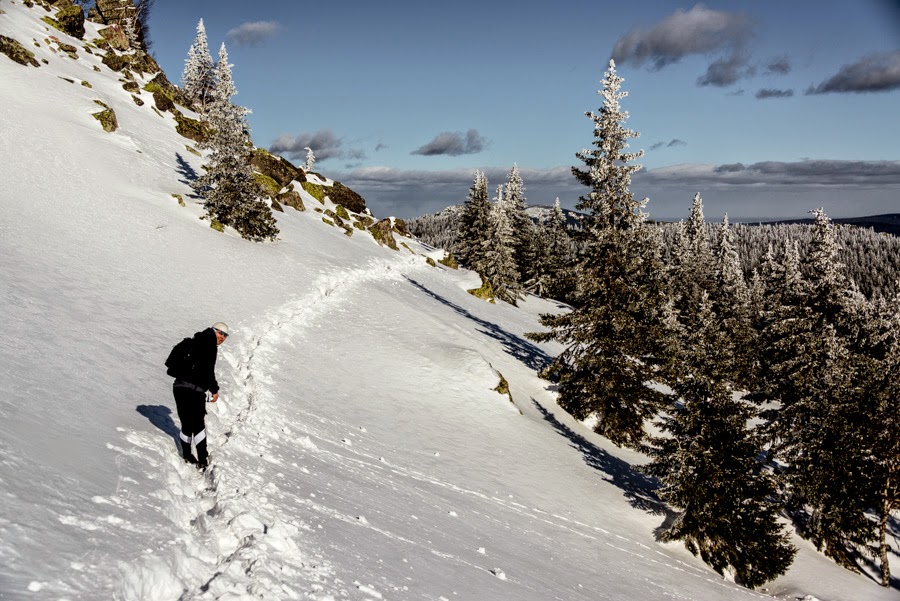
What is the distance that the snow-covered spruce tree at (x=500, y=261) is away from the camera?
176ft

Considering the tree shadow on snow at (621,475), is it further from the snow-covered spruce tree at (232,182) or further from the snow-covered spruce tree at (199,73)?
the snow-covered spruce tree at (199,73)

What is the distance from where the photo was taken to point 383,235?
190 feet

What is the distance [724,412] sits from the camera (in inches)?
563

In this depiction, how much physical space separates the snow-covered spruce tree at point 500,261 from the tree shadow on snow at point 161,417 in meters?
44.5

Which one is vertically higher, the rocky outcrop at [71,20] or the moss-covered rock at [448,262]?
the rocky outcrop at [71,20]

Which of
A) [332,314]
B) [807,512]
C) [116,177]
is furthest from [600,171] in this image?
[116,177]

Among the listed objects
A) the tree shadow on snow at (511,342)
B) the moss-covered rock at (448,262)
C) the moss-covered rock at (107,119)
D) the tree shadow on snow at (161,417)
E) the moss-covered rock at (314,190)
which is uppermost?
the moss-covered rock at (107,119)

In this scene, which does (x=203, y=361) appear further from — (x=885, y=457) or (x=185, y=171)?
(x=185, y=171)

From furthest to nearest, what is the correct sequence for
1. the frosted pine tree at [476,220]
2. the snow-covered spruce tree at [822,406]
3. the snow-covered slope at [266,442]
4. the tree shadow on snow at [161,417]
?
the frosted pine tree at [476,220] < the snow-covered spruce tree at [822,406] < the tree shadow on snow at [161,417] < the snow-covered slope at [266,442]

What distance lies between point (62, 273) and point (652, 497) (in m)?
21.0

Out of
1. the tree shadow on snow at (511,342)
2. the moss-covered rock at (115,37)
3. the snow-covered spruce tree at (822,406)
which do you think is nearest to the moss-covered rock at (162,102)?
the moss-covered rock at (115,37)

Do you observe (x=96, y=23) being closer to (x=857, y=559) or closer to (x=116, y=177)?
(x=116, y=177)

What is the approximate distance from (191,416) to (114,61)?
66.9m

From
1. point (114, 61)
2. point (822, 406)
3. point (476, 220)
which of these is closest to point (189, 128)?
point (114, 61)
